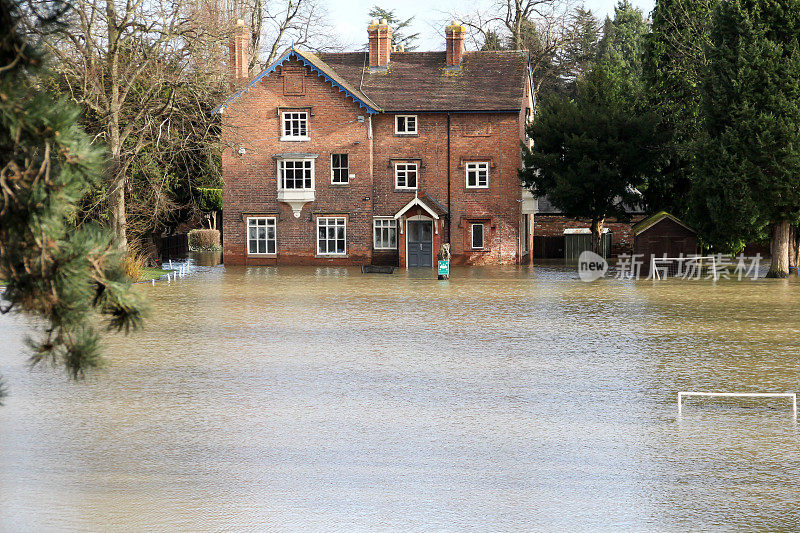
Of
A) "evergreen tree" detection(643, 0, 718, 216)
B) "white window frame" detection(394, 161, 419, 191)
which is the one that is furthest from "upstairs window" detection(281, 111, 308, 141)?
"evergreen tree" detection(643, 0, 718, 216)

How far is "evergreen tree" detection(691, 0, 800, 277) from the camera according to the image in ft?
125

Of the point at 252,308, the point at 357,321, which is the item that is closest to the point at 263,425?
the point at 357,321

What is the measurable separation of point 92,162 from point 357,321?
803 inches

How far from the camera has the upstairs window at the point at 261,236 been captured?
50.2 m

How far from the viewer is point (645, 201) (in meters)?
48.3

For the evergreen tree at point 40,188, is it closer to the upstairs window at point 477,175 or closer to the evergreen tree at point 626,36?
the upstairs window at point 477,175

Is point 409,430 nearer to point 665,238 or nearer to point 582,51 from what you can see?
point 665,238

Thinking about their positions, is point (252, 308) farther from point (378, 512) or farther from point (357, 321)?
point (378, 512)

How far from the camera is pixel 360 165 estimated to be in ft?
163

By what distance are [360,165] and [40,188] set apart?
45.7m

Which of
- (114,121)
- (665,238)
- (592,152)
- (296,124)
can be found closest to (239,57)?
(296,124)

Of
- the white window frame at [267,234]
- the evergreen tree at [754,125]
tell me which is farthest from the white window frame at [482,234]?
the evergreen tree at [754,125]

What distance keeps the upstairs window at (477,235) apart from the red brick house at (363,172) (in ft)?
0.20

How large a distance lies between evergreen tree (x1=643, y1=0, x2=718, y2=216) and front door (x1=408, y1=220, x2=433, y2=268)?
37.1 ft
